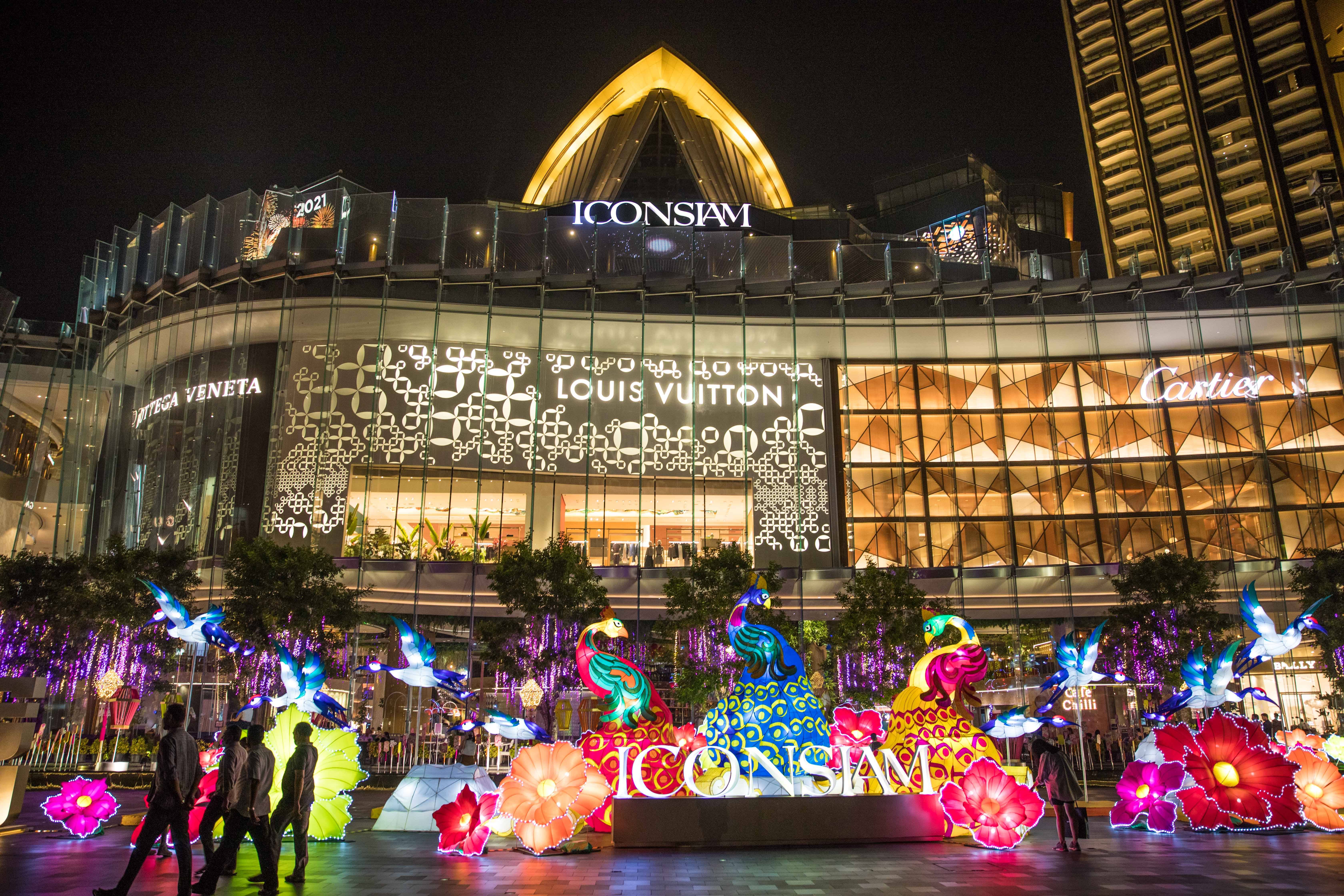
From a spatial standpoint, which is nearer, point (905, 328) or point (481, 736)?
point (481, 736)

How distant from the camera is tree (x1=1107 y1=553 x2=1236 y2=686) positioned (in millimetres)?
23734

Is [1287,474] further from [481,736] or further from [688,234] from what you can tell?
[481,736]

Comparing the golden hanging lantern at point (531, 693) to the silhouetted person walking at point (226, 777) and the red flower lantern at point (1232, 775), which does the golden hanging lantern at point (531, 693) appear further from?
the red flower lantern at point (1232, 775)

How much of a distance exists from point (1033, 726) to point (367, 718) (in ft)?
78.1

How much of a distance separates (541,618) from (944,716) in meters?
13.0

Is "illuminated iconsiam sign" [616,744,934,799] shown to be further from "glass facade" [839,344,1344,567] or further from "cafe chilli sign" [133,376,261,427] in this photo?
"cafe chilli sign" [133,376,261,427]

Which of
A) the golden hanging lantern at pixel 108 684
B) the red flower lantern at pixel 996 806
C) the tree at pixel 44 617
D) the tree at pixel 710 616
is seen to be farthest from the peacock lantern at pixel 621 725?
the tree at pixel 44 617

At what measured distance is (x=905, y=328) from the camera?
32.8m

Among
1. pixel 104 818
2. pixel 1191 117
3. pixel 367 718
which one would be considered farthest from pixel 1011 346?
pixel 1191 117

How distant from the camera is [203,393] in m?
30.6

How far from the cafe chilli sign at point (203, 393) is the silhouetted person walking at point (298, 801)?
23.6m

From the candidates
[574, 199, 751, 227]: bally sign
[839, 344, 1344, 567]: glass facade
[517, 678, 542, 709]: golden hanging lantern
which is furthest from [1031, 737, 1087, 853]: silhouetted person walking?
Answer: [574, 199, 751, 227]: bally sign

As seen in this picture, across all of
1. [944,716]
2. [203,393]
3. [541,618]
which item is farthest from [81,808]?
[203,393]

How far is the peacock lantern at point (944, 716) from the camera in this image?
12.3 meters
